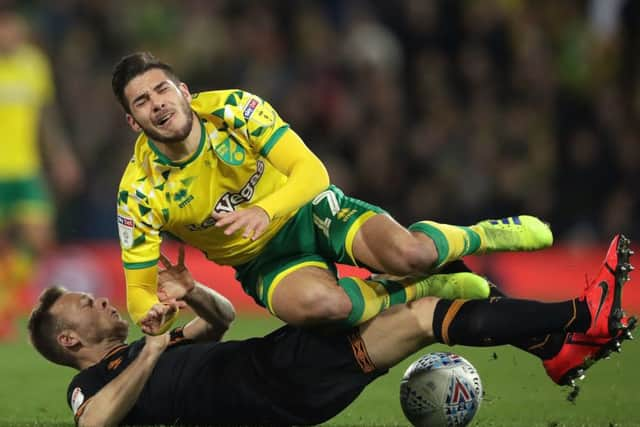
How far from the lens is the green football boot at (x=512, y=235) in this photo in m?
5.57

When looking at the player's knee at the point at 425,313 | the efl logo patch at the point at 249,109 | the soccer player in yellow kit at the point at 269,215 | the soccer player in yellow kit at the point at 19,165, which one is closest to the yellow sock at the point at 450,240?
the soccer player in yellow kit at the point at 269,215

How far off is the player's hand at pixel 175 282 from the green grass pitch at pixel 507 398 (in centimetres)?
82

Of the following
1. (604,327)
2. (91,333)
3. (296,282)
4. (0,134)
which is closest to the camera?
(604,327)

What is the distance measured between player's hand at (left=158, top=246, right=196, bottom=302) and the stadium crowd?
554cm

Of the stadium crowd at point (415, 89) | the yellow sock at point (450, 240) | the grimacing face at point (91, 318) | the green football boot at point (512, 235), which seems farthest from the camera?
the stadium crowd at point (415, 89)

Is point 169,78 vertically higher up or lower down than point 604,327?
higher up

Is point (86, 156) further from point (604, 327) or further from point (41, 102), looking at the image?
point (604, 327)

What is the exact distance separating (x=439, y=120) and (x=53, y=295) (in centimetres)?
604

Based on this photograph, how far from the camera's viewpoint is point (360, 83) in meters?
11.7

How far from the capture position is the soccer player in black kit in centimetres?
505

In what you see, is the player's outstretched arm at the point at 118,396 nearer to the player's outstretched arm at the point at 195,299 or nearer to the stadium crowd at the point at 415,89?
the player's outstretched arm at the point at 195,299

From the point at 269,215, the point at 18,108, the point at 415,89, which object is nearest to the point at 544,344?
the point at 269,215

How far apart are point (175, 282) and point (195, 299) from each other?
247 millimetres

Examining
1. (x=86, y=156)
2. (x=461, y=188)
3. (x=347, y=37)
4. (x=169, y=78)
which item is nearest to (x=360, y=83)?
(x=347, y=37)
